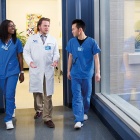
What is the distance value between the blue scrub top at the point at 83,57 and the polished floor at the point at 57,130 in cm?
61

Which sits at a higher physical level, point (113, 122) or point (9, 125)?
point (113, 122)

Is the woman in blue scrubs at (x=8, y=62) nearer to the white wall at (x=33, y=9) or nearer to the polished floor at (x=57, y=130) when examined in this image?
the polished floor at (x=57, y=130)

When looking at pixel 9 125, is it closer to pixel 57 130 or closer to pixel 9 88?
pixel 9 88

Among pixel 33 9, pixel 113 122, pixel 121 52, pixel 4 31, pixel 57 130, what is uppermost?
pixel 33 9

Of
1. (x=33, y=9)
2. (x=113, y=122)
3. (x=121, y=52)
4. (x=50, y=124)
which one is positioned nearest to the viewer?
(x=113, y=122)

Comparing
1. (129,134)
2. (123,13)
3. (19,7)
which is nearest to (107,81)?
(123,13)

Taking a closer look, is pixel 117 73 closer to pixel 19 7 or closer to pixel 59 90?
pixel 59 90

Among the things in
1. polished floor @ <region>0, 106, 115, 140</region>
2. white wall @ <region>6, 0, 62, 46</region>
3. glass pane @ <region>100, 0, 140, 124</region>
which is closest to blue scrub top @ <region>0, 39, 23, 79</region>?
polished floor @ <region>0, 106, 115, 140</region>

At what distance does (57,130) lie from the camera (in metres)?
2.71

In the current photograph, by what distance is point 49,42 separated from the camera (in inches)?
110

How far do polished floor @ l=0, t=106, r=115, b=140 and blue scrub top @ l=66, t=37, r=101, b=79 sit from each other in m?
0.61

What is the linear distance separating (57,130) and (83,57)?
89 cm

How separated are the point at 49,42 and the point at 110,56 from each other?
891mm

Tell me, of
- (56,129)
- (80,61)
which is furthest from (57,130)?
(80,61)
